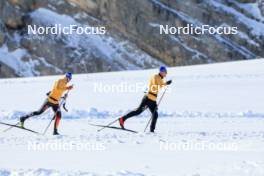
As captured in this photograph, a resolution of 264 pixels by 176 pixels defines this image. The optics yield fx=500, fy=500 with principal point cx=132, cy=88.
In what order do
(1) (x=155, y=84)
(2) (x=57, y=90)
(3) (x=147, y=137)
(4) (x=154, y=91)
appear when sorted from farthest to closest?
(2) (x=57, y=90), (4) (x=154, y=91), (1) (x=155, y=84), (3) (x=147, y=137)

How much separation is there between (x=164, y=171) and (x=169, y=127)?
5.68 m

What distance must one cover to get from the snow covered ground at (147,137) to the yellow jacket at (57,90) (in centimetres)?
83

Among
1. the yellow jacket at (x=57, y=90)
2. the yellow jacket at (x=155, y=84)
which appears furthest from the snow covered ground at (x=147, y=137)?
the yellow jacket at (x=155, y=84)

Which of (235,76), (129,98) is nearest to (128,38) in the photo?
(235,76)

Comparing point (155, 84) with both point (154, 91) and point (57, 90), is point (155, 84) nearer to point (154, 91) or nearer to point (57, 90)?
point (154, 91)

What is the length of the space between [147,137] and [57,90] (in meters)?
2.60

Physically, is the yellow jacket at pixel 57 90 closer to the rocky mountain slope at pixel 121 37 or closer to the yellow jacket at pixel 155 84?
the yellow jacket at pixel 155 84

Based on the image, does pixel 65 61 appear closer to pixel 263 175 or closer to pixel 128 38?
pixel 128 38

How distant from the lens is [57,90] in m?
12.0

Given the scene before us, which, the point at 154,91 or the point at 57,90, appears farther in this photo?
the point at 57,90

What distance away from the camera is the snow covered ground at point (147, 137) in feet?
25.0

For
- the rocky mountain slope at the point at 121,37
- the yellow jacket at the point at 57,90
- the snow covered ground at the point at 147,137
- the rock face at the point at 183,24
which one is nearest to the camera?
the snow covered ground at the point at 147,137

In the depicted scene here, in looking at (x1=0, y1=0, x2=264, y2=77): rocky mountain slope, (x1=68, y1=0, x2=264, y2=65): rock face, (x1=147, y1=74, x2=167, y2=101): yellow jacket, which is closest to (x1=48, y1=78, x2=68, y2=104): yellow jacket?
(x1=147, y1=74, x2=167, y2=101): yellow jacket

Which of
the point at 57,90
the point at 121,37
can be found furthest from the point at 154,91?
the point at 121,37
